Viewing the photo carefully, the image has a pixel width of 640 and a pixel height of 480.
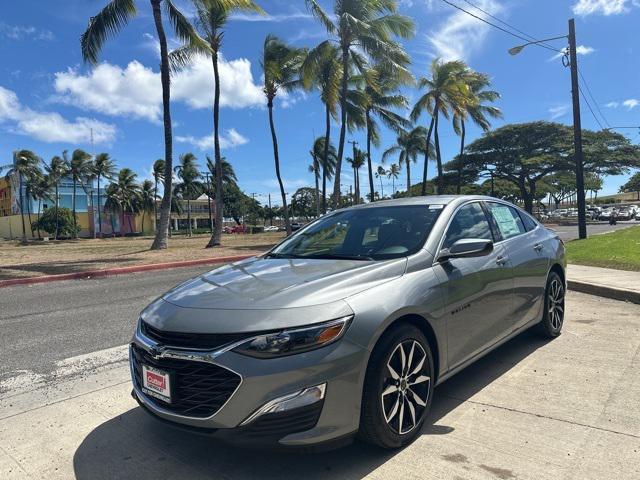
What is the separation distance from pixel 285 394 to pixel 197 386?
1.61 feet

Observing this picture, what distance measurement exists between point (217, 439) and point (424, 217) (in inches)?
89.5

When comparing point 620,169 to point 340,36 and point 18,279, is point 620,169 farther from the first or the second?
point 18,279

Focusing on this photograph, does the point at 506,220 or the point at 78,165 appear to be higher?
the point at 78,165

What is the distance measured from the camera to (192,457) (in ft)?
9.53

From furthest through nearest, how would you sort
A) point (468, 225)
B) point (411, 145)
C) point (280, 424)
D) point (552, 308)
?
point (411, 145) < point (552, 308) < point (468, 225) < point (280, 424)

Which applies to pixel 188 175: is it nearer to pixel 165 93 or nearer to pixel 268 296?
pixel 165 93

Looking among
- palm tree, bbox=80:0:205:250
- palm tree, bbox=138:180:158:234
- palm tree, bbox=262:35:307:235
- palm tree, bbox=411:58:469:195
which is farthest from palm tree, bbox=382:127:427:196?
palm tree, bbox=138:180:158:234

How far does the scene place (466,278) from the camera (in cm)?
352

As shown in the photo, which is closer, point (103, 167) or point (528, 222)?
point (528, 222)

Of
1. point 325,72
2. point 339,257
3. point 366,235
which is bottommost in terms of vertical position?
point 339,257

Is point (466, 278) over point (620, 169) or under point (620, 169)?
under

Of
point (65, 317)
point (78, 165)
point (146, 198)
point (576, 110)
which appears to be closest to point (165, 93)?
point (65, 317)

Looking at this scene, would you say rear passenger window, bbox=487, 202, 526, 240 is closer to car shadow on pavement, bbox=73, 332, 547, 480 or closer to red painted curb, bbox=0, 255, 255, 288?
car shadow on pavement, bbox=73, 332, 547, 480

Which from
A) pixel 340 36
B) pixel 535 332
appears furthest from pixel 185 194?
pixel 535 332
